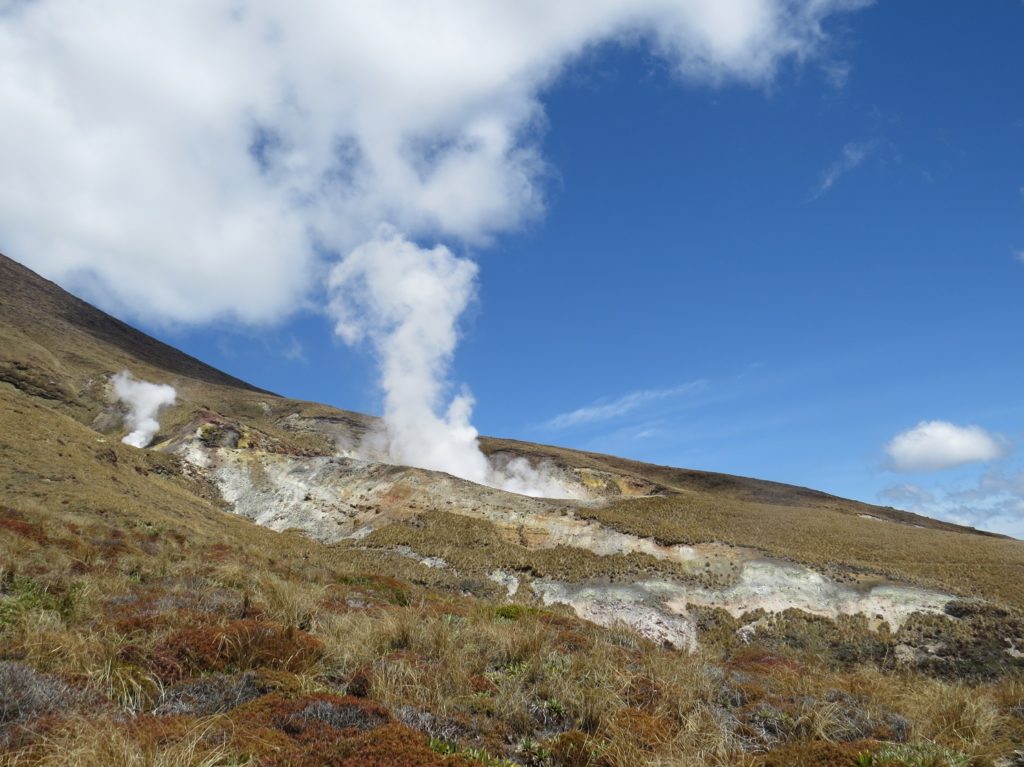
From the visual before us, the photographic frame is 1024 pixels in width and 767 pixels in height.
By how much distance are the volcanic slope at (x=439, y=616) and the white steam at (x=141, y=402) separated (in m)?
1.67

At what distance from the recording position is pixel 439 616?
42.4 feet

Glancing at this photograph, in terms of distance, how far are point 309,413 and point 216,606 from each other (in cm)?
8817

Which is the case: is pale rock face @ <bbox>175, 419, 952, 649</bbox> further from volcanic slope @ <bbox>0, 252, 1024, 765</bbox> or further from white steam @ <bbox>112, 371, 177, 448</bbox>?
white steam @ <bbox>112, 371, 177, 448</bbox>

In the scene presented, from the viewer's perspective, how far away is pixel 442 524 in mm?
45250

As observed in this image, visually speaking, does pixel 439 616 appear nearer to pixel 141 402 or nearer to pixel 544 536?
pixel 544 536

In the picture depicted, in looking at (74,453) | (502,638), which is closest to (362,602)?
(502,638)

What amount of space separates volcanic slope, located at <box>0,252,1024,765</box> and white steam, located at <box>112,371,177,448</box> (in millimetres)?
1667

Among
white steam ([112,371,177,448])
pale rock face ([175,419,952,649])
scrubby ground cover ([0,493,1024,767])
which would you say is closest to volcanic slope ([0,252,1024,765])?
scrubby ground cover ([0,493,1024,767])

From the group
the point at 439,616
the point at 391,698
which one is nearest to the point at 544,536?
the point at 439,616

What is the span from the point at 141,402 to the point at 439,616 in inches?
3102

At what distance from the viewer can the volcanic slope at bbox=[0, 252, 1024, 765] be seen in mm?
6320

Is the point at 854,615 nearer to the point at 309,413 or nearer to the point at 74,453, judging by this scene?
the point at 74,453

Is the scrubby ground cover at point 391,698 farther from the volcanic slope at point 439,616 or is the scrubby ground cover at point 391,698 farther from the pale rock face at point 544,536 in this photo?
the pale rock face at point 544,536

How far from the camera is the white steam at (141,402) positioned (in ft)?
222
